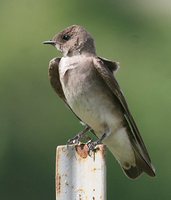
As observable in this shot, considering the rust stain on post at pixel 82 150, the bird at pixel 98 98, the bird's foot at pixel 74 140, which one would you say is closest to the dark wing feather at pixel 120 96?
the bird at pixel 98 98

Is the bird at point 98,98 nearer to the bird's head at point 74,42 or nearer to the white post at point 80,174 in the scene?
the bird's head at point 74,42

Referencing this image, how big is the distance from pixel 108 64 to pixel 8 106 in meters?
4.18

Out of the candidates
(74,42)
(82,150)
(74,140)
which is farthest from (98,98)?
(82,150)

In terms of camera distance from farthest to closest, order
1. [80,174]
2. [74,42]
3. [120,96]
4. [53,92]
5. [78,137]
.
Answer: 1. [53,92]
2. [74,42]
3. [120,96]
4. [78,137]
5. [80,174]

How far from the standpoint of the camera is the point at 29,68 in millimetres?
8945

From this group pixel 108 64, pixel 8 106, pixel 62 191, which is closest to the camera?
pixel 62 191

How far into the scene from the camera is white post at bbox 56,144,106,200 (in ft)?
10.8

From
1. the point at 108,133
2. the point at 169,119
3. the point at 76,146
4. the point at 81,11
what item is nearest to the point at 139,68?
the point at 169,119

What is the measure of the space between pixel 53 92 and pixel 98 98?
372 centimetres

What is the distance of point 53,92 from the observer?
8.18 meters

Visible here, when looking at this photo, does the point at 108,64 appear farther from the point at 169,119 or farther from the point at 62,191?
the point at 169,119

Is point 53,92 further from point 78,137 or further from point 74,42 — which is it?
point 78,137

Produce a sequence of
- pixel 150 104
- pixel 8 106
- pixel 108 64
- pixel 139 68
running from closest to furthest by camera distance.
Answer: pixel 108 64
pixel 150 104
pixel 139 68
pixel 8 106

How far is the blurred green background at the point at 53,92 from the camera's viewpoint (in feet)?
23.1
